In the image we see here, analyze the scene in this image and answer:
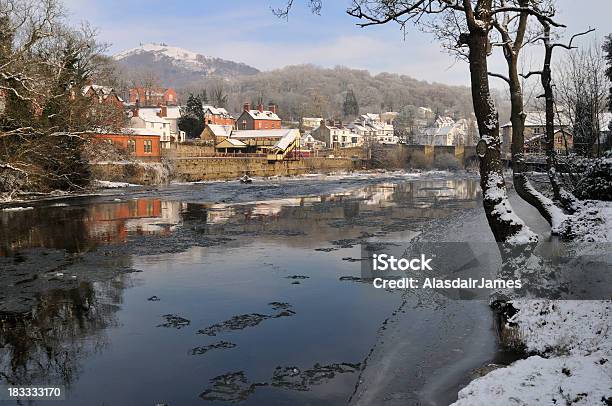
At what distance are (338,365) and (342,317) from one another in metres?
2.19

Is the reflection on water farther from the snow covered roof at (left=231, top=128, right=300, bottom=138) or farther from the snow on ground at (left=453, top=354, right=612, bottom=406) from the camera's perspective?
the snow covered roof at (left=231, top=128, right=300, bottom=138)

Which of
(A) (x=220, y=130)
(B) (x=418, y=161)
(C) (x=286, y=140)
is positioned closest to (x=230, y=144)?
(C) (x=286, y=140)

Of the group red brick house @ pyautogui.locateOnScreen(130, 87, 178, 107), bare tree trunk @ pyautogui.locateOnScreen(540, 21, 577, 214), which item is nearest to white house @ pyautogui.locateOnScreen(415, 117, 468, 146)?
red brick house @ pyautogui.locateOnScreen(130, 87, 178, 107)

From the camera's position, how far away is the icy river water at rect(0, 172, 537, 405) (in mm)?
6941

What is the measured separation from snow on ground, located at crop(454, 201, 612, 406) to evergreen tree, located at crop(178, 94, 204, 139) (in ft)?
278

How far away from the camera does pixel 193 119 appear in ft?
292

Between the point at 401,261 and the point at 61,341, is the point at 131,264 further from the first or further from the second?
the point at 401,261

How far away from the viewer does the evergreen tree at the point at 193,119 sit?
293 ft

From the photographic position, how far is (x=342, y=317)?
9.74 m

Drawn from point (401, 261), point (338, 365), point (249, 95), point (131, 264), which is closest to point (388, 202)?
point (401, 261)

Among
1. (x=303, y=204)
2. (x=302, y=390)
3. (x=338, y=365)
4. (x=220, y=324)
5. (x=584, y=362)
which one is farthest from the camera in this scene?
(x=303, y=204)

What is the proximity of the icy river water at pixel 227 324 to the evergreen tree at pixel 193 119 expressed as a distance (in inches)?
2837

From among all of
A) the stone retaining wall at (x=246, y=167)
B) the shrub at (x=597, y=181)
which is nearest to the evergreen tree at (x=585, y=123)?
the shrub at (x=597, y=181)

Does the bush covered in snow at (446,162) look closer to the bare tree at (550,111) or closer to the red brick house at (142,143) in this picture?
the red brick house at (142,143)
